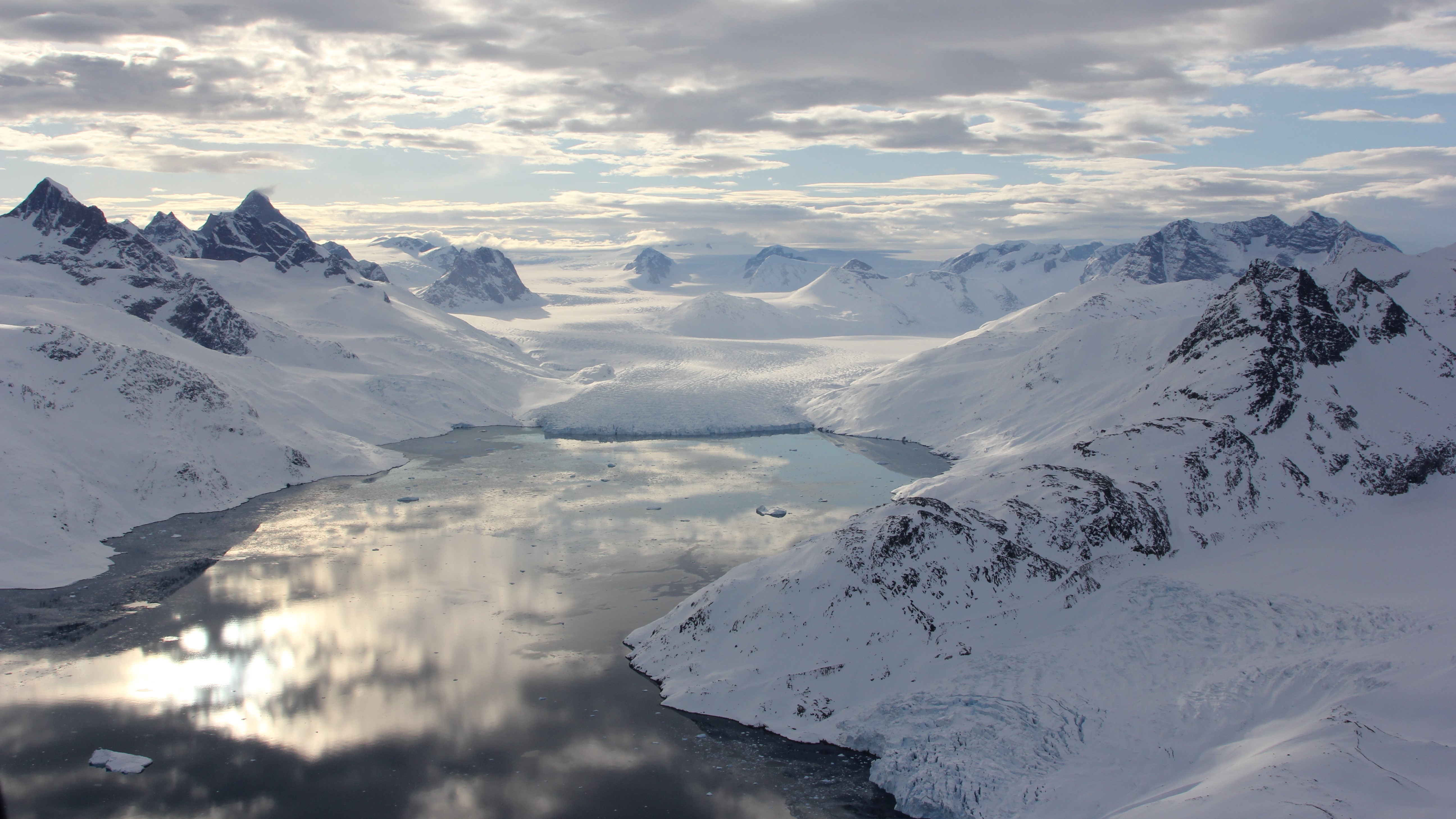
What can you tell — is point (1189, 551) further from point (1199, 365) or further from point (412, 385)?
point (412, 385)

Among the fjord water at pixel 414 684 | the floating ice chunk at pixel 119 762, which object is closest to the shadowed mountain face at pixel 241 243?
the fjord water at pixel 414 684

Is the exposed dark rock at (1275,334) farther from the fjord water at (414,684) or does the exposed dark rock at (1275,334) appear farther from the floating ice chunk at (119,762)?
the floating ice chunk at (119,762)

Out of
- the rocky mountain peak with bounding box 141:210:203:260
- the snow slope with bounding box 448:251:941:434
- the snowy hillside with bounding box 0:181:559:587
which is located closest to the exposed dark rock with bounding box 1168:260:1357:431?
the snow slope with bounding box 448:251:941:434

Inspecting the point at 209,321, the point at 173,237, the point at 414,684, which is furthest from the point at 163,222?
the point at 414,684

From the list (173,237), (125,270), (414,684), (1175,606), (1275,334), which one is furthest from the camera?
(173,237)

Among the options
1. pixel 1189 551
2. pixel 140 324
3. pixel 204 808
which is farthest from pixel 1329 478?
pixel 140 324

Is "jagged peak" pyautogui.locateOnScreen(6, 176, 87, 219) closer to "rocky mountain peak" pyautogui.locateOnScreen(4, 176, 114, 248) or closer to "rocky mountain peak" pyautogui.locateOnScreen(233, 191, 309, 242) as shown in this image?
"rocky mountain peak" pyautogui.locateOnScreen(4, 176, 114, 248)

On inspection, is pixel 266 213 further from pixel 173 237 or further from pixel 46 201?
pixel 46 201
